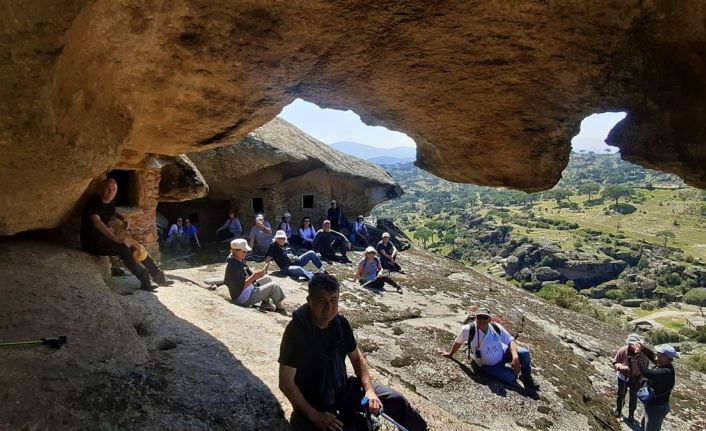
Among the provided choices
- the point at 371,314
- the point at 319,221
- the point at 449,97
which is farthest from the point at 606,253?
the point at 449,97

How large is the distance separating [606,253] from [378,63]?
70.3 metres

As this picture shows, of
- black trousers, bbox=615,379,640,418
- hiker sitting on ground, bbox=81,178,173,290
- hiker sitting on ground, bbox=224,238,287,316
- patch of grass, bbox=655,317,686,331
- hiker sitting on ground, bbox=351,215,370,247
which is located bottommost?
patch of grass, bbox=655,317,686,331

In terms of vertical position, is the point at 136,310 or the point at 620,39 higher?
the point at 620,39

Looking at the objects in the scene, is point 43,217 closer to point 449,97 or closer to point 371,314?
point 449,97

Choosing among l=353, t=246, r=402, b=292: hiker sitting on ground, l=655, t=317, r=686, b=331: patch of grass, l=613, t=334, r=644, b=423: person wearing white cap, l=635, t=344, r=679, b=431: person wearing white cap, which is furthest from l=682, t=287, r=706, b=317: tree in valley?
l=635, t=344, r=679, b=431: person wearing white cap

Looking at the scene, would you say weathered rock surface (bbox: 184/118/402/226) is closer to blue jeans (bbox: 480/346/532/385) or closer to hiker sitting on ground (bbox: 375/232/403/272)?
hiker sitting on ground (bbox: 375/232/403/272)

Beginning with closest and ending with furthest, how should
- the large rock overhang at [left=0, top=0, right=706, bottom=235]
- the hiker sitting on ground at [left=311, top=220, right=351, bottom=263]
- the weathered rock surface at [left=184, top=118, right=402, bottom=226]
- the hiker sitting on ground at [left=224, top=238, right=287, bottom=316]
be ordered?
the large rock overhang at [left=0, top=0, right=706, bottom=235] < the hiker sitting on ground at [left=224, top=238, right=287, bottom=316] < the hiker sitting on ground at [left=311, top=220, right=351, bottom=263] < the weathered rock surface at [left=184, top=118, right=402, bottom=226]

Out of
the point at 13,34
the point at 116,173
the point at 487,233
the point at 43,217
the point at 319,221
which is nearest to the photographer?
the point at 13,34

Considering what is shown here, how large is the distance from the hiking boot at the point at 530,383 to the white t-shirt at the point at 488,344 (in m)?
0.52

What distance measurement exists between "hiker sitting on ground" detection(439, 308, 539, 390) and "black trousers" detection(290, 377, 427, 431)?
3.52m

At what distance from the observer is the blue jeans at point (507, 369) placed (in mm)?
7465

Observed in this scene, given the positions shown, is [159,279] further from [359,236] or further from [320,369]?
[359,236]

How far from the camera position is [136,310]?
5.95 meters

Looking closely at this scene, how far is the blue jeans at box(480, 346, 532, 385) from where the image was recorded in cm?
746
